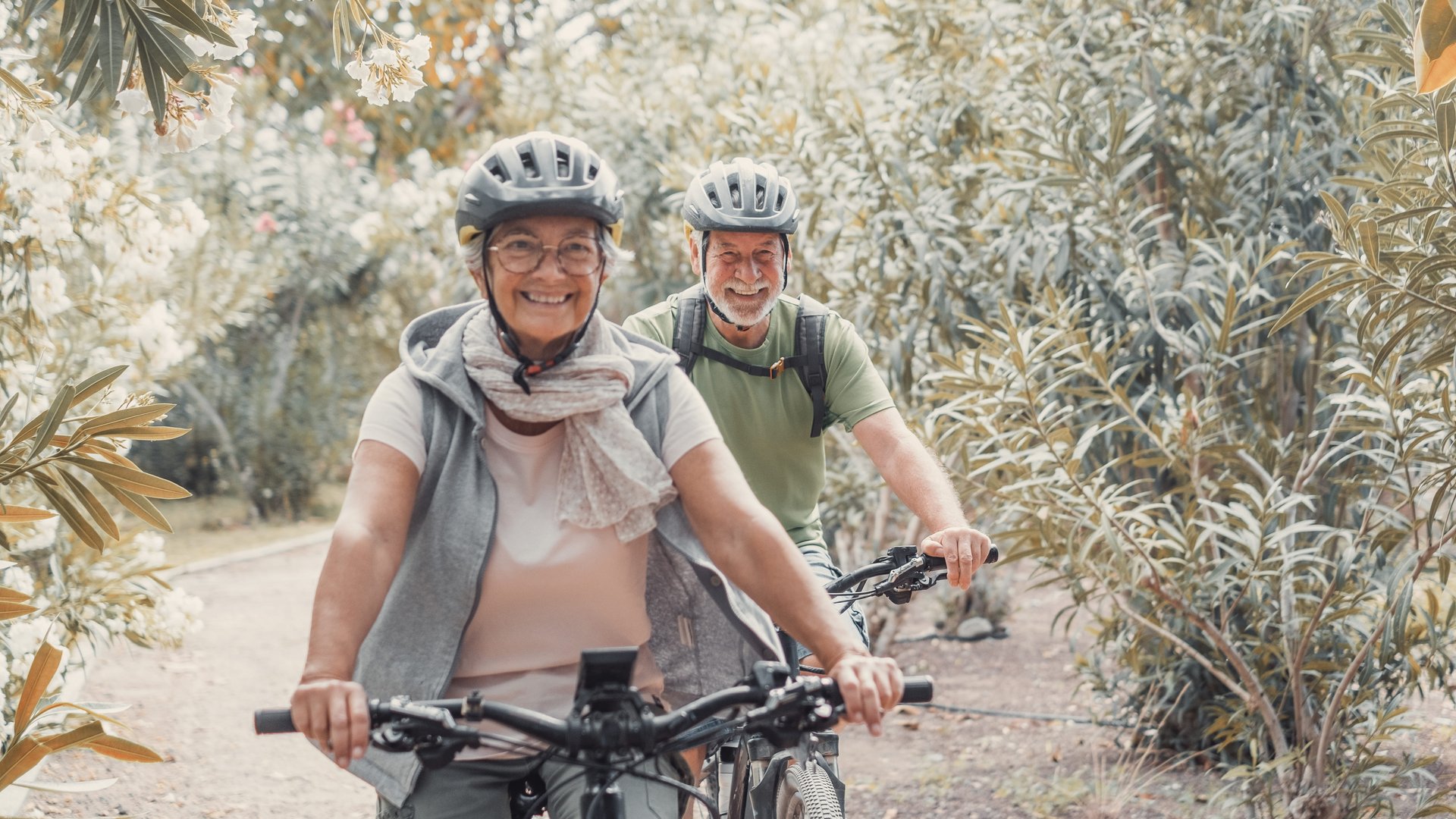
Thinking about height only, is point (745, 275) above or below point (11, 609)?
above

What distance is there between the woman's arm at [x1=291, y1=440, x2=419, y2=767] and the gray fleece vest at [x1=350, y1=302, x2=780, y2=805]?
63 millimetres

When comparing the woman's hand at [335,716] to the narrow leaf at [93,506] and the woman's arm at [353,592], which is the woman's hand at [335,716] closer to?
the woman's arm at [353,592]

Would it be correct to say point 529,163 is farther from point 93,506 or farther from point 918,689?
point 93,506

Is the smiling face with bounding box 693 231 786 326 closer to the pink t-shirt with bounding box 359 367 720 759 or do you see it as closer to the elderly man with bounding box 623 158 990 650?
the elderly man with bounding box 623 158 990 650

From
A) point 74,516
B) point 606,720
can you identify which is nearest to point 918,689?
point 606,720

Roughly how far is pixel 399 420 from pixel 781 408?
1562mm

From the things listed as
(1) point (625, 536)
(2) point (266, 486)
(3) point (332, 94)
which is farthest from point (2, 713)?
(3) point (332, 94)

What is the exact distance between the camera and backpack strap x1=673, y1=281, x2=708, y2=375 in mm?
3873

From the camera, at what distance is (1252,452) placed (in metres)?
5.19

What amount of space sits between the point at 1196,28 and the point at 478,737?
15.6ft

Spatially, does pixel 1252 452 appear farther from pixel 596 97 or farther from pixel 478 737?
pixel 596 97

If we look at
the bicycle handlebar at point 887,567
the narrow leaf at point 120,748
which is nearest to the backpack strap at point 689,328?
the bicycle handlebar at point 887,567

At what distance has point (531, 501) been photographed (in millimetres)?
2518

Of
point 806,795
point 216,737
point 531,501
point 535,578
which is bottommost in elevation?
point 216,737
